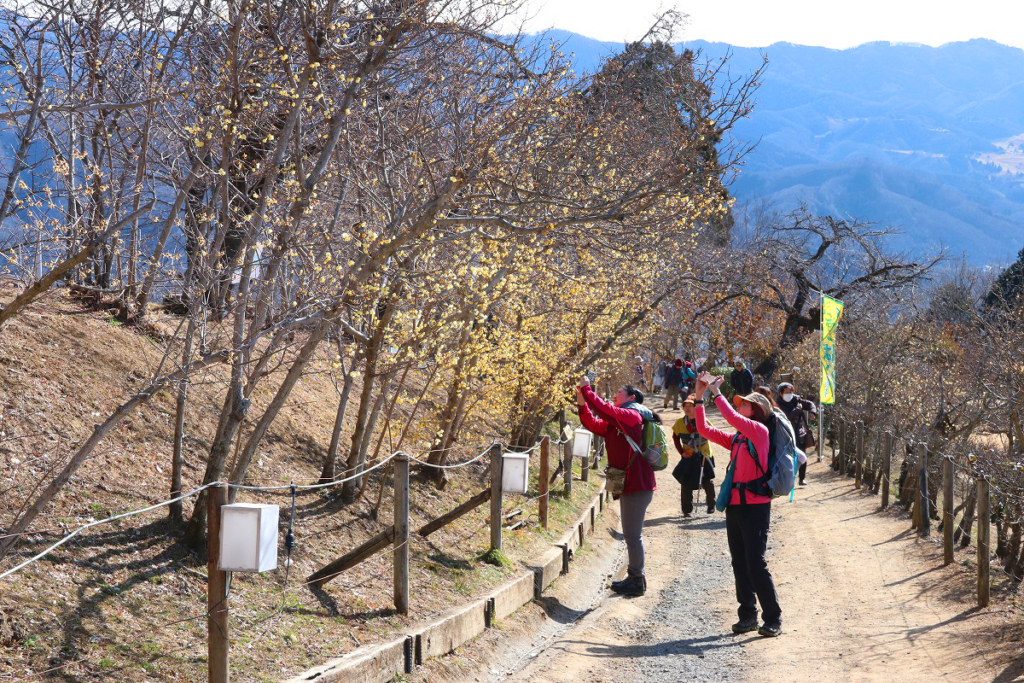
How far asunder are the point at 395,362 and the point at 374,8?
139 inches

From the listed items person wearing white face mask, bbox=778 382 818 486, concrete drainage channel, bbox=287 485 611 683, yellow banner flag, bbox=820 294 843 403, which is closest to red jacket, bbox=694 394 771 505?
concrete drainage channel, bbox=287 485 611 683

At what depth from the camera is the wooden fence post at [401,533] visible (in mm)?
7117

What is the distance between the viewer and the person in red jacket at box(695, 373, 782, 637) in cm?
781

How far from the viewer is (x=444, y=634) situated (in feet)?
23.3

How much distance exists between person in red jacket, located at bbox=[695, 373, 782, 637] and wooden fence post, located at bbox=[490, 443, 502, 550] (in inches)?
81.8

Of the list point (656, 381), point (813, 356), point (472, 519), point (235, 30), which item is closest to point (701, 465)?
point (472, 519)

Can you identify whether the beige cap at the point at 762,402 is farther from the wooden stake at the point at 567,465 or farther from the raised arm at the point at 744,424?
the wooden stake at the point at 567,465

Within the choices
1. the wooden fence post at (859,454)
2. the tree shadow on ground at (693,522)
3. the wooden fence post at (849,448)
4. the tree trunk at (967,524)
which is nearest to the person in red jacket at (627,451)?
the tree shadow on ground at (693,522)

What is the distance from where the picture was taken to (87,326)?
1053 centimetres

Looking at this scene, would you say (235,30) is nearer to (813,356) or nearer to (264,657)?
(264,657)

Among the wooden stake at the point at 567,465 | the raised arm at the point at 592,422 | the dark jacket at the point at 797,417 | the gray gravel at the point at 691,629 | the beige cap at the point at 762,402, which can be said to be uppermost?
the beige cap at the point at 762,402

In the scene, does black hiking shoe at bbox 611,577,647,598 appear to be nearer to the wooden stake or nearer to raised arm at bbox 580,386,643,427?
raised arm at bbox 580,386,643,427

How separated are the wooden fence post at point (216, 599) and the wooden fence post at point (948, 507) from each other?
25.8 ft

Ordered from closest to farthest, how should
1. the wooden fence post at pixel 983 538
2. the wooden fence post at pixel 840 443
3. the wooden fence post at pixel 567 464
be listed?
the wooden fence post at pixel 983 538
the wooden fence post at pixel 567 464
the wooden fence post at pixel 840 443
